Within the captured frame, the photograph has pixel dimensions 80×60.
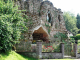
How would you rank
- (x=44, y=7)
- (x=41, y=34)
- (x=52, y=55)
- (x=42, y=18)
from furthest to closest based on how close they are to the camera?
(x=41, y=34), (x=44, y=7), (x=42, y=18), (x=52, y=55)

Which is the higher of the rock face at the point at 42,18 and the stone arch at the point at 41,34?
the rock face at the point at 42,18

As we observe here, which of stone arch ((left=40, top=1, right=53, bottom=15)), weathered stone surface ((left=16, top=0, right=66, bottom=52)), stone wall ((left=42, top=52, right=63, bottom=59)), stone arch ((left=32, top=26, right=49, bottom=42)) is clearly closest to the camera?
stone wall ((left=42, top=52, right=63, bottom=59))

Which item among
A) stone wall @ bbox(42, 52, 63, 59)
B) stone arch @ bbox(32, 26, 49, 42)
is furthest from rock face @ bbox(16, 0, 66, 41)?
stone wall @ bbox(42, 52, 63, 59)

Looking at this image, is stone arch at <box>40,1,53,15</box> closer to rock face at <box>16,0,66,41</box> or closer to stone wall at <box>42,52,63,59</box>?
rock face at <box>16,0,66,41</box>

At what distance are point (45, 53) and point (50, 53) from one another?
0.54 metres

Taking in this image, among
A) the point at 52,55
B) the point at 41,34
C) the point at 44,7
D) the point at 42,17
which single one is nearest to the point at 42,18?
the point at 42,17

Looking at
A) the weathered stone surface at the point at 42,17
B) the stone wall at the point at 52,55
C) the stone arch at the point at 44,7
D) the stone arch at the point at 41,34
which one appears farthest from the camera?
the stone arch at the point at 41,34

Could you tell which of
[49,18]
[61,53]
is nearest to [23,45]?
[61,53]

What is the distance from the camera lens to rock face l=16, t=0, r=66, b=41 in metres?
13.2

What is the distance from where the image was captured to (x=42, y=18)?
14.1 meters

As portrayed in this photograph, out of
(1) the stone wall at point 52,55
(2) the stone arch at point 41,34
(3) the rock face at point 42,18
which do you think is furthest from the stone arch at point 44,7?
(1) the stone wall at point 52,55

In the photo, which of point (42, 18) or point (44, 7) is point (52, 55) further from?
point (44, 7)

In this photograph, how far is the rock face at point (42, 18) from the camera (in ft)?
43.2

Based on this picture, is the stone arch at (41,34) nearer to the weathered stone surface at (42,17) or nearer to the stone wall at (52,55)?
the weathered stone surface at (42,17)
